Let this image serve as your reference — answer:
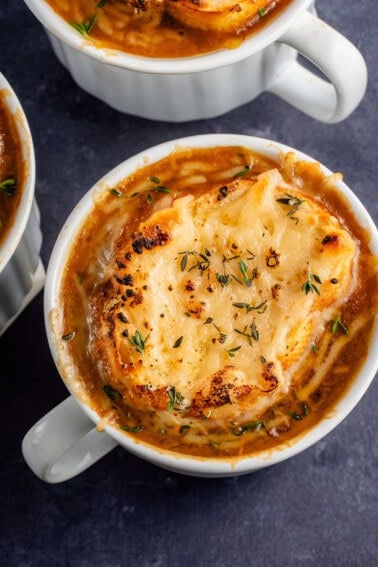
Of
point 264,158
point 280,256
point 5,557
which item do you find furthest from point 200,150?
point 5,557

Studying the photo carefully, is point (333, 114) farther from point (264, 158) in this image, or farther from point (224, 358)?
point (224, 358)

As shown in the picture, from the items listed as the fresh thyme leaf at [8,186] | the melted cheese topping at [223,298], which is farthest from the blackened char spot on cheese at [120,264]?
the fresh thyme leaf at [8,186]

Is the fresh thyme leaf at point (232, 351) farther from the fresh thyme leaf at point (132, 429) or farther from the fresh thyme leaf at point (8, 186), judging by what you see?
the fresh thyme leaf at point (8, 186)

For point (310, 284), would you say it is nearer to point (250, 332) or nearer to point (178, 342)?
point (250, 332)

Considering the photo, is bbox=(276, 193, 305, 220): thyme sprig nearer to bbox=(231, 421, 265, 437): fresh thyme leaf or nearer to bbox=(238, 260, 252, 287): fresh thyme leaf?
bbox=(238, 260, 252, 287): fresh thyme leaf

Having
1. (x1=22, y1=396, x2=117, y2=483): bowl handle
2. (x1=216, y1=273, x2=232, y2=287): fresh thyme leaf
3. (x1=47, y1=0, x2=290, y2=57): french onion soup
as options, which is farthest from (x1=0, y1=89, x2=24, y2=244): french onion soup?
(x1=216, y1=273, x2=232, y2=287): fresh thyme leaf
